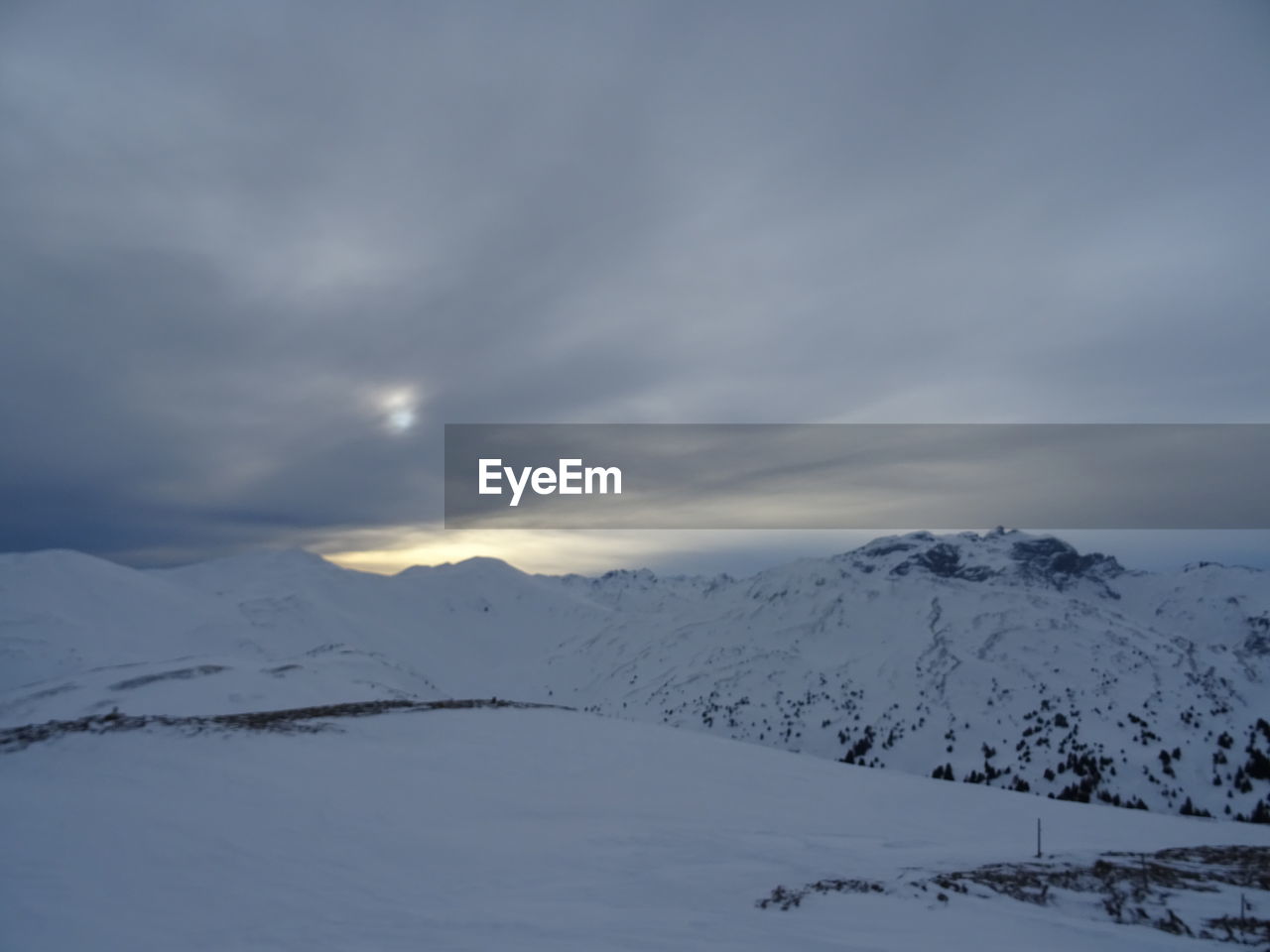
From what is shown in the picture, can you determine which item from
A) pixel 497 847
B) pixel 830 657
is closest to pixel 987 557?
pixel 830 657

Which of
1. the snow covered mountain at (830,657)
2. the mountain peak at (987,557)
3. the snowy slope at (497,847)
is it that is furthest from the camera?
the mountain peak at (987,557)

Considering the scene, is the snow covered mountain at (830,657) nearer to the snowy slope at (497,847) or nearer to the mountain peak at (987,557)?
the mountain peak at (987,557)

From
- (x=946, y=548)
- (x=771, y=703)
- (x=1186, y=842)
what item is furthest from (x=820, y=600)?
(x=1186, y=842)

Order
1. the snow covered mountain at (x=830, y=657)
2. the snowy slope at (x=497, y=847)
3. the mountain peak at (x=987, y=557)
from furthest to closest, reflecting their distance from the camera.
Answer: the mountain peak at (x=987, y=557)
the snow covered mountain at (x=830, y=657)
the snowy slope at (x=497, y=847)

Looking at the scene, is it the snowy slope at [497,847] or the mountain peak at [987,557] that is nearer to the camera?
the snowy slope at [497,847]

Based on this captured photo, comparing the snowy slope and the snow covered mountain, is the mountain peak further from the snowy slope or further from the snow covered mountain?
the snowy slope

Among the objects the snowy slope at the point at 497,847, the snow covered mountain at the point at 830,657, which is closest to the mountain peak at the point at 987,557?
the snow covered mountain at the point at 830,657

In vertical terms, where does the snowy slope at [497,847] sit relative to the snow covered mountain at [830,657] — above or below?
above

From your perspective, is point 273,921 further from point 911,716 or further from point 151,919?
point 911,716
